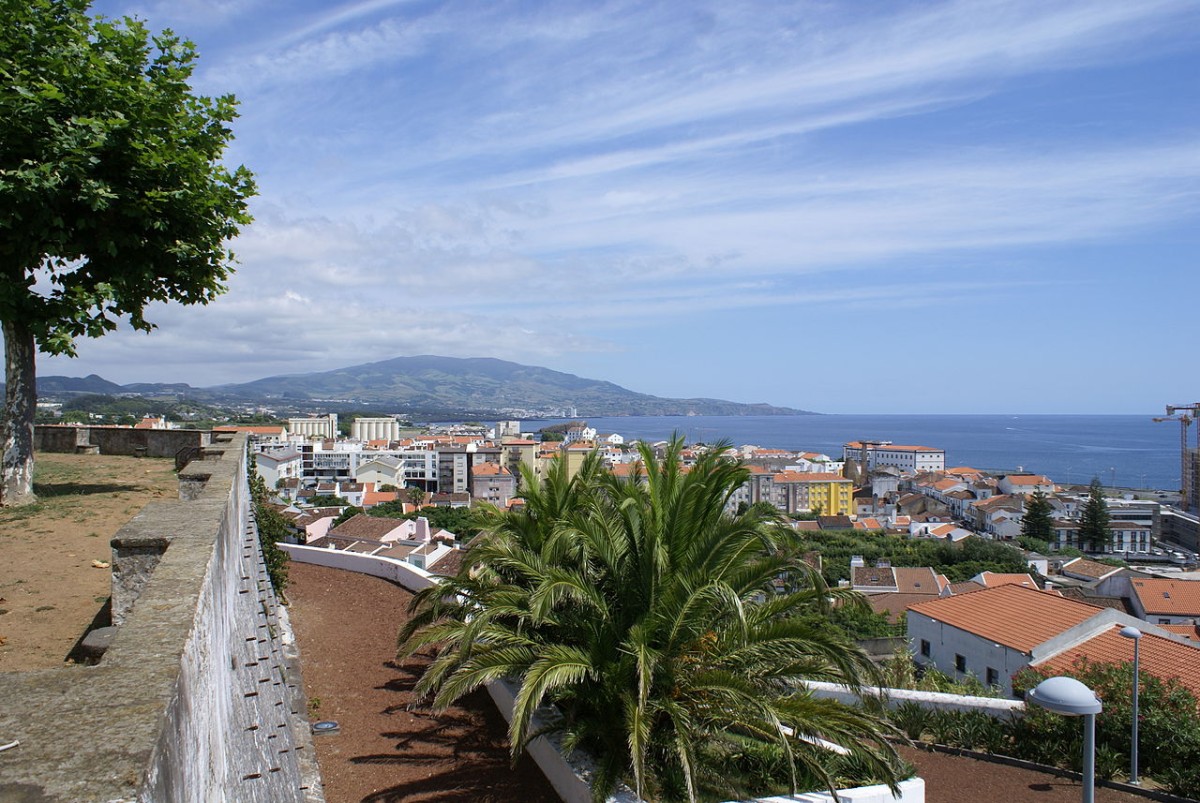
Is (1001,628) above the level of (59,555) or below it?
below

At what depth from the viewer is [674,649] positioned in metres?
5.92

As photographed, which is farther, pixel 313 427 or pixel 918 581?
pixel 313 427

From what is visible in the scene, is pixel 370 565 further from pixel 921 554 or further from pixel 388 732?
pixel 921 554

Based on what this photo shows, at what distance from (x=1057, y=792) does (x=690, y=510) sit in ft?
13.1

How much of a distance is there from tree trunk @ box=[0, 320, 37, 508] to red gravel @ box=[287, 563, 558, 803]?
10.4 ft

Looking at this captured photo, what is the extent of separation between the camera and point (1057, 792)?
6812 millimetres

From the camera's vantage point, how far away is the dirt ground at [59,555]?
4.29 metres

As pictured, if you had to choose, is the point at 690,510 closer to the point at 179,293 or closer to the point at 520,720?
the point at 520,720

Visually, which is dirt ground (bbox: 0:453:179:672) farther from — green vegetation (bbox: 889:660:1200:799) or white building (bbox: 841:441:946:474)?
white building (bbox: 841:441:946:474)

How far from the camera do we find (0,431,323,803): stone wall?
4.55 ft

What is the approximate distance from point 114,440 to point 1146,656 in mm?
15913

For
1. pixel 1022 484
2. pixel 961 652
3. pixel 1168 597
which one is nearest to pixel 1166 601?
pixel 1168 597

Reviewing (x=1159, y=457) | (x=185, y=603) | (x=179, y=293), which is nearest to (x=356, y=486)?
(x=179, y=293)

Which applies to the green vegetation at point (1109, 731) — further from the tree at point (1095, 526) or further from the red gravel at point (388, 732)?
the tree at point (1095, 526)
